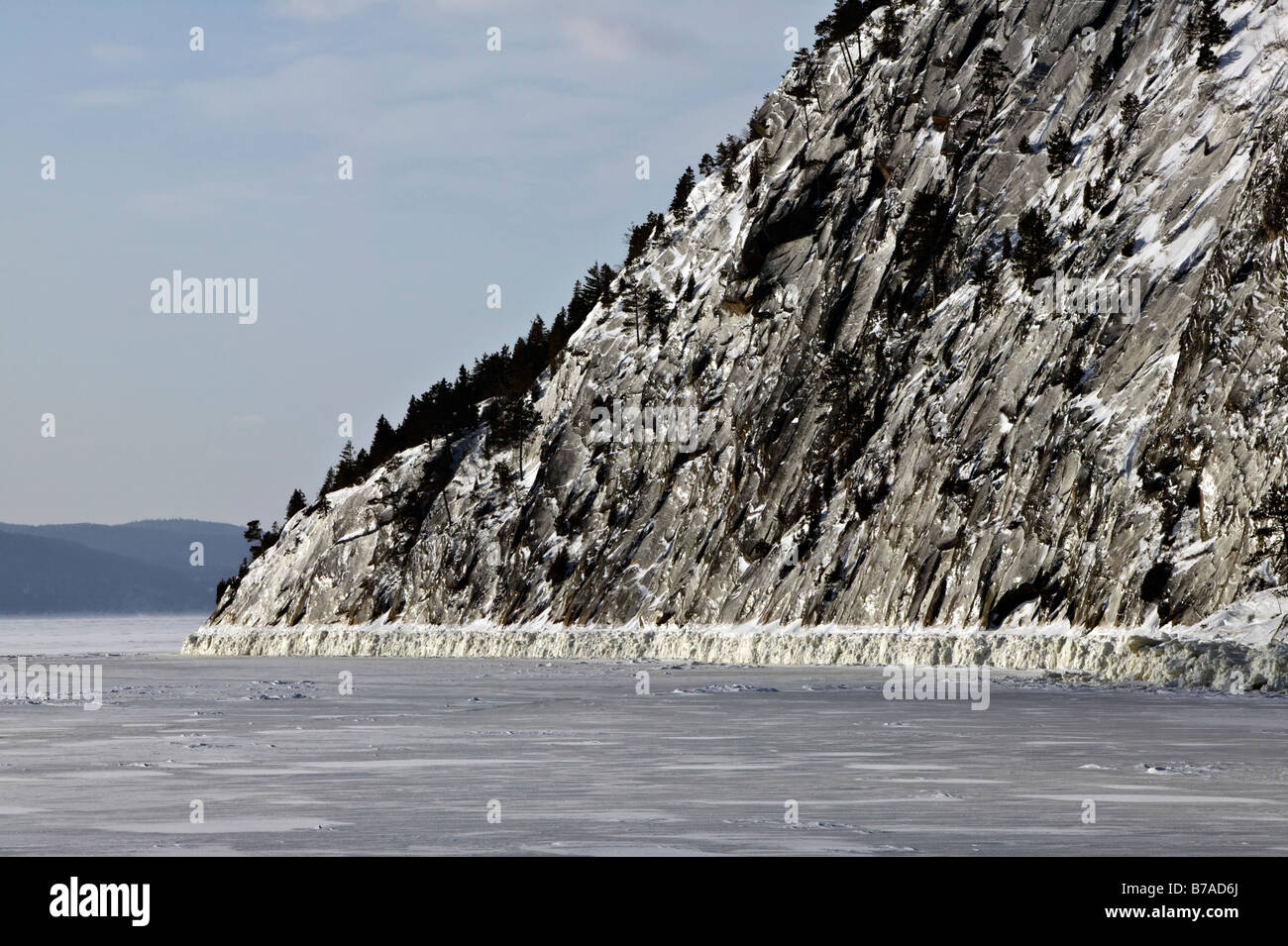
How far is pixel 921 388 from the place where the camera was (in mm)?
64250

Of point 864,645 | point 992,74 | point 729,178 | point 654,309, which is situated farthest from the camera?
point 729,178

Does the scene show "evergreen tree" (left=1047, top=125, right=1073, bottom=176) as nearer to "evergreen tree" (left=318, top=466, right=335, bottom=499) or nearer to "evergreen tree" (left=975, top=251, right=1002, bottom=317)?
"evergreen tree" (left=975, top=251, right=1002, bottom=317)

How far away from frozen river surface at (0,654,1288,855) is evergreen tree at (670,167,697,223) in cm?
7444

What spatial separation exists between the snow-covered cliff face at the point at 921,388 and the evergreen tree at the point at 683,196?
4.69ft

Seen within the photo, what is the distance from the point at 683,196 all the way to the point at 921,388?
47.3 metres

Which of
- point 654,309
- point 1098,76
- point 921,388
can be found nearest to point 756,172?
point 654,309

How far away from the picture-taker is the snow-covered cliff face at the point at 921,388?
151 feet

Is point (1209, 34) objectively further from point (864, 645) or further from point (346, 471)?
point (346, 471)

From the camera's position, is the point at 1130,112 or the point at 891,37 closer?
the point at 1130,112

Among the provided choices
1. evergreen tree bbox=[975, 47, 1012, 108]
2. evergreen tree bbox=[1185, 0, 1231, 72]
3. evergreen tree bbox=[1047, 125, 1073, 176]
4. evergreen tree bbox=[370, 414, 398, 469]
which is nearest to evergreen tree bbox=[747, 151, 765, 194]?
Result: evergreen tree bbox=[975, 47, 1012, 108]

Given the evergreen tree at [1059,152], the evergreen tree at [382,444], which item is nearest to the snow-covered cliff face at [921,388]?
the evergreen tree at [1059,152]

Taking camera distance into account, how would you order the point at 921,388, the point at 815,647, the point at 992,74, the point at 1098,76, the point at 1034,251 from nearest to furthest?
the point at 815,647
the point at 1034,251
the point at 921,388
the point at 1098,76
the point at 992,74
